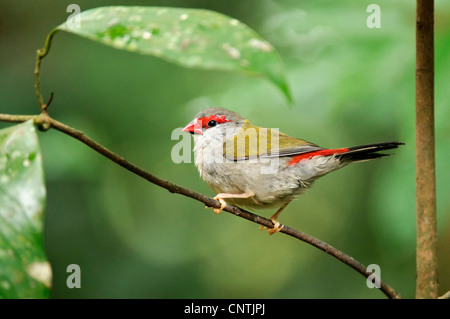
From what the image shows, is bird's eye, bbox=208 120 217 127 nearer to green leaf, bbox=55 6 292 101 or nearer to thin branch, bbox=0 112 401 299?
thin branch, bbox=0 112 401 299

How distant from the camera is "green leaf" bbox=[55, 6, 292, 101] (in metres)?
0.98

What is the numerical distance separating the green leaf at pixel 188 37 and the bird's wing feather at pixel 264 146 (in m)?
1.69

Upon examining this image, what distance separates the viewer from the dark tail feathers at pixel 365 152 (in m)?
2.24

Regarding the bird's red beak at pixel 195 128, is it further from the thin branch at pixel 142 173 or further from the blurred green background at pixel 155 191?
the thin branch at pixel 142 173

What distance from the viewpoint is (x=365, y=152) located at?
2.44 m

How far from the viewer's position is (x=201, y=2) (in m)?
5.24

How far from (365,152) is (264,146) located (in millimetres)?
644

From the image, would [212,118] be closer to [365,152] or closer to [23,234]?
[365,152]

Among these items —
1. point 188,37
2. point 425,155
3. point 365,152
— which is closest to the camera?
point 188,37

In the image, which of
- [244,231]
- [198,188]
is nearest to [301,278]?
[244,231]

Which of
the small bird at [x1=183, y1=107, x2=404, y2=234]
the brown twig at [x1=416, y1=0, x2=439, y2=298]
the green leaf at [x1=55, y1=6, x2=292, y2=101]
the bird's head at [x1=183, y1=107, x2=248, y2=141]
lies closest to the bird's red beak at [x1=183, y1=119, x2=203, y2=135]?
the bird's head at [x1=183, y1=107, x2=248, y2=141]

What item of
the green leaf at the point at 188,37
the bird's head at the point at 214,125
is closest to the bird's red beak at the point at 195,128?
the bird's head at the point at 214,125

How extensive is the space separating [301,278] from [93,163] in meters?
2.69

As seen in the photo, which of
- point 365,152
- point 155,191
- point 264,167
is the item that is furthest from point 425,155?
point 155,191
